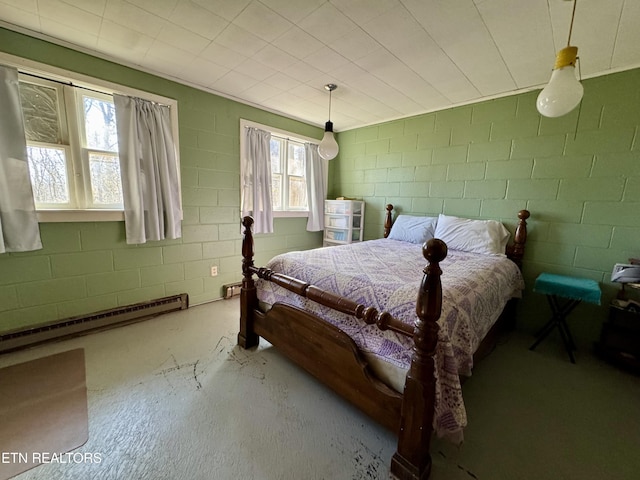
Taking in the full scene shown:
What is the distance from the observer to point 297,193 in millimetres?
3895

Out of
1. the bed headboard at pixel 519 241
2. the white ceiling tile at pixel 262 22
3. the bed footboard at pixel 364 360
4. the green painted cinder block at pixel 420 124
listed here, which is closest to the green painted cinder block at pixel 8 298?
the bed footboard at pixel 364 360

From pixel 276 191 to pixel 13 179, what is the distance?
2434 millimetres

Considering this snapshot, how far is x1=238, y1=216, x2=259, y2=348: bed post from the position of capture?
2021mm

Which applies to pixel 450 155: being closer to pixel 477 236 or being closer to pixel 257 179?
pixel 477 236

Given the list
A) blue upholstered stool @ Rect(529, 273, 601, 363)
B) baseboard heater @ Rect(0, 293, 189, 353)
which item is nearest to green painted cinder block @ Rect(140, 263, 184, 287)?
baseboard heater @ Rect(0, 293, 189, 353)

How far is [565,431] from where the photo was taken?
1452mm

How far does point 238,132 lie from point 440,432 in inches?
128

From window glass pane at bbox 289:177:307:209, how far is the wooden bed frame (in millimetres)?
1929

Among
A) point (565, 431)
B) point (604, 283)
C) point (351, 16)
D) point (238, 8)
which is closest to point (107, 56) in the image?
point (238, 8)

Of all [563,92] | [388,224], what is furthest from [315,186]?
[563,92]

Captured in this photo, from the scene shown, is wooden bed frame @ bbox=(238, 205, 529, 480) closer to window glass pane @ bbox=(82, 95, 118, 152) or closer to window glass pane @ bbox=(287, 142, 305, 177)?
window glass pane @ bbox=(82, 95, 118, 152)

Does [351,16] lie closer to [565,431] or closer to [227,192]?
[227,192]

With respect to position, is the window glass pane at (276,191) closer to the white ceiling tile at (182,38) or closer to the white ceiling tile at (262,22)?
the white ceiling tile at (182,38)

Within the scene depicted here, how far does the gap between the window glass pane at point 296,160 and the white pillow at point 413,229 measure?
1614 mm
